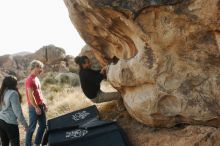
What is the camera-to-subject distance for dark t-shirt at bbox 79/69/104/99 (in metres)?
8.93

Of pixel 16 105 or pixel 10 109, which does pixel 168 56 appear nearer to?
pixel 16 105

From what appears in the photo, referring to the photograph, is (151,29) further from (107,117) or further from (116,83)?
(107,117)

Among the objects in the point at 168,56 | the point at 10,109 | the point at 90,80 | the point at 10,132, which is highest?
the point at 168,56

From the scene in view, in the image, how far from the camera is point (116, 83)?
8273 millimetres

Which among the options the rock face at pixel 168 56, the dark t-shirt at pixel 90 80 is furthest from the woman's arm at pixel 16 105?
the rock face at pixel 168 56

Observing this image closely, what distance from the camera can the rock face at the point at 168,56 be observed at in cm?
663

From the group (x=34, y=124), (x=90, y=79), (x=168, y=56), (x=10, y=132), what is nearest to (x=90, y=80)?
(x=90, y=79)

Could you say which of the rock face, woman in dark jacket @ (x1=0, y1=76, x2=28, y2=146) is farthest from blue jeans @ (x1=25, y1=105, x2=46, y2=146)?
the rock face

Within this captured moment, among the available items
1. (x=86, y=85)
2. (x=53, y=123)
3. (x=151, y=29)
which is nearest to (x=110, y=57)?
(x=86, y=85)

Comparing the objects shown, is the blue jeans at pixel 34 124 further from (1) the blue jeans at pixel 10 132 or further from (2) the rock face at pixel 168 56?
(2) the rock face at pixel 168 56

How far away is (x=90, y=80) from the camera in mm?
8938

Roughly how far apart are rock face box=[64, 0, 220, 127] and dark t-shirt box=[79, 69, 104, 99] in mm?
1091

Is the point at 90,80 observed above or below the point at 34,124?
above

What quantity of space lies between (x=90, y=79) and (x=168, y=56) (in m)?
2.28
